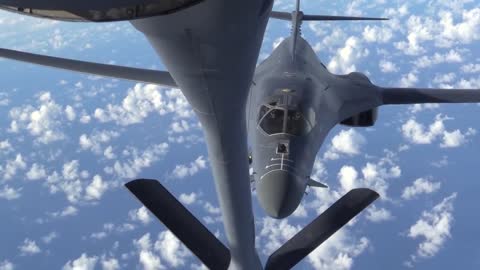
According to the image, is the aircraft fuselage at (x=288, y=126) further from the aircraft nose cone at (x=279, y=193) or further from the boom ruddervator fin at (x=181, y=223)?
the boom ruddervator fin at (x=181, y=223)

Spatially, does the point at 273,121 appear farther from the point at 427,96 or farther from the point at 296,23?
the point at 296,23

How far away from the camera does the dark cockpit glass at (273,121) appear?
46.4 ft

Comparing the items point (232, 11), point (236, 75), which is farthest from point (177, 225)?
point (232, 11)

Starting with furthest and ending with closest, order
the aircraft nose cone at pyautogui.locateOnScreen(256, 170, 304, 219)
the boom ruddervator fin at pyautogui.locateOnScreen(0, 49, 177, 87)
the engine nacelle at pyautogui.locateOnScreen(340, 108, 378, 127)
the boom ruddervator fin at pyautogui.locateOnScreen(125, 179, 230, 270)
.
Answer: the engine nacelle at pyautogui.locateOnScreen(340, 108, 378, 127), the boom ruddervator fin at pyautogui.locateOnScreen(0, 49, 177, 87), the aircraft nose cone at pyautogui.locateOnScreen(256, 170, 304, 219), the boom ruddervator fin at pyautogui.locateOnScreen(125, 179, 230, 270)

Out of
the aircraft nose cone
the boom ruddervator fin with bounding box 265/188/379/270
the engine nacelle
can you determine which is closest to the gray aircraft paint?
the aircraft nose cone

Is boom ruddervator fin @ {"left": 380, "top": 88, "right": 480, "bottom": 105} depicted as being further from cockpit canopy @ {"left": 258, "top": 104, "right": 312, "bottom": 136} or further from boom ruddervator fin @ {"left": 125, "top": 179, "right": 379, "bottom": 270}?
boom ruddervator fin @ {"left": 125, "top": 179, "right": 379, "bottom": 270}

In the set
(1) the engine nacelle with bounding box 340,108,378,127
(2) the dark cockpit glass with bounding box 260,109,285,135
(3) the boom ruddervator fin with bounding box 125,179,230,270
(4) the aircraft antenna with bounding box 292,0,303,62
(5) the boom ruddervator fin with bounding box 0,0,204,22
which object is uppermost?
(5) the boom ruddervator fin with bounding box 0,0,204,22

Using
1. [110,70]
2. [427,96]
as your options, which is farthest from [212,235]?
[427,96]

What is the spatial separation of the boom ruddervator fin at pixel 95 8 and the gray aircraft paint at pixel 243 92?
0.09 metres

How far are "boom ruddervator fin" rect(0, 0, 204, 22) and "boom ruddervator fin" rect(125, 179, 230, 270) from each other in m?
8.59

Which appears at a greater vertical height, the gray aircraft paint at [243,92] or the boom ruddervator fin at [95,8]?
the boom ruddervator fin at [95,8]

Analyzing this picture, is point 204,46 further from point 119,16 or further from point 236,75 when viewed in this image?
point 119,16

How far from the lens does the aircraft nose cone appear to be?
43.0 feet

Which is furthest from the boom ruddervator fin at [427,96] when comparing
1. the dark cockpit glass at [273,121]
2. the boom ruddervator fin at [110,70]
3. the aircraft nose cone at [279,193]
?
the boom ruddervator fin at [110,70]
